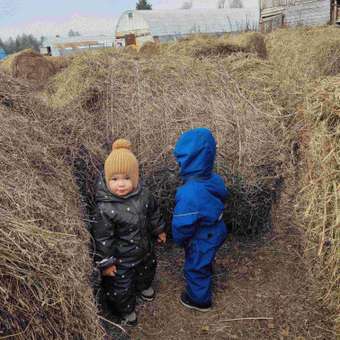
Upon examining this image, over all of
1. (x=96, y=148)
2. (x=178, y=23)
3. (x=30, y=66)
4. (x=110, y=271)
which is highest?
(x=178, y=23)

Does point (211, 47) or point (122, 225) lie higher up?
point (211, 47)

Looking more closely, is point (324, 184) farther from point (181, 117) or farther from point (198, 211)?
point (181, 117)

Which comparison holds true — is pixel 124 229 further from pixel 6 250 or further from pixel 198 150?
pixel 6 250

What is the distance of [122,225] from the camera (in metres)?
3.06

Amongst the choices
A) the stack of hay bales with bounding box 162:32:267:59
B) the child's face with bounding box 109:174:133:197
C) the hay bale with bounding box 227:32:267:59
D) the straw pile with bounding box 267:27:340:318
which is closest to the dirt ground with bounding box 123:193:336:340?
the straw pile with bounding box 267:27:340:318

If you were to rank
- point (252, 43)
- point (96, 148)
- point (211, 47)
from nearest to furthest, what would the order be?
point (96, 148)
point (211, 47)
point (252, 43)

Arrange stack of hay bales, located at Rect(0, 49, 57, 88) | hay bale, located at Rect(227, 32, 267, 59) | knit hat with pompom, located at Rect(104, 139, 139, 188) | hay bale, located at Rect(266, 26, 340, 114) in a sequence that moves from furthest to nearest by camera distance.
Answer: stack of hay bales, located at Rect(0, 49, 57, 88) < hay bale, located at Rect(227, 32, 267, 59) < hay bale, located at Rect(266, 26, 340, 114) < knit hat with pompom, located at Rect(104, 139, 139, 188)

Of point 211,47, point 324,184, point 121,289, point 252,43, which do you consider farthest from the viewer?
point 252,43

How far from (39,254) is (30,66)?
13.7 metres

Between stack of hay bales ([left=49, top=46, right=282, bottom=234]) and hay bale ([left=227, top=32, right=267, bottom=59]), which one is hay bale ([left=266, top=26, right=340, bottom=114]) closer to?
hay bale ([left=227, top=32, right=267, bottom=59])

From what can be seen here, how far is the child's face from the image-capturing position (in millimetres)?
3016

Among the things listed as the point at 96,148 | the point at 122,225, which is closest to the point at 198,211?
the point at 122,225

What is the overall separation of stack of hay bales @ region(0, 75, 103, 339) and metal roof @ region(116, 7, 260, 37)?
3105 centimetres

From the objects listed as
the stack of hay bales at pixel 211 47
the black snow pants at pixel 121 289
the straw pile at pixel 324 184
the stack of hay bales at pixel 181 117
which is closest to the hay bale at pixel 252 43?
the stack of hay bales at pixel 211 47
